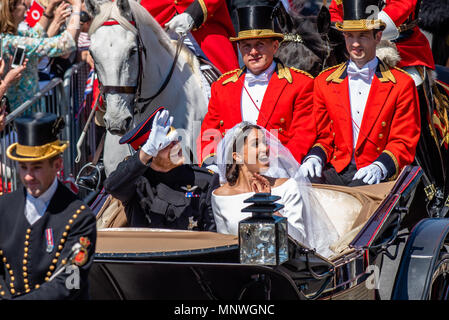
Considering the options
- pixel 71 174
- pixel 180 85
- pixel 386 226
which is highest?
pixel 180 85

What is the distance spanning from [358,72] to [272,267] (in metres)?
2.23

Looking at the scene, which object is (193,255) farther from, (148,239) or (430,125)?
(430,125)

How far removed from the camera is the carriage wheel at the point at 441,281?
194 inches

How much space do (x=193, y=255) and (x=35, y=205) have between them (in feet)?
2.31

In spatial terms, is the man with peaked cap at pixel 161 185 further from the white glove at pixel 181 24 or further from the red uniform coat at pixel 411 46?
the red uniform coat at pixel 411 46

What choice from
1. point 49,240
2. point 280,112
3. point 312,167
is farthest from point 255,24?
point 49,240

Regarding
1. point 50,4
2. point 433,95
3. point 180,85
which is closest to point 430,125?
point 433,95

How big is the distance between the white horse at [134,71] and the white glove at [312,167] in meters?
1.05

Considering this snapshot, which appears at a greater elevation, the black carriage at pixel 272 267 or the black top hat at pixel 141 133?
the black top hat at pixel 141 133

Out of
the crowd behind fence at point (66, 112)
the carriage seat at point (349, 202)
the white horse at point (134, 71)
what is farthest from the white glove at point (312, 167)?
the crowd behind fence at point (66, 112)

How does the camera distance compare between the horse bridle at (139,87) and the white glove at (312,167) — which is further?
the horse bridle at (139,87)

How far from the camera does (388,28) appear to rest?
20.4ft

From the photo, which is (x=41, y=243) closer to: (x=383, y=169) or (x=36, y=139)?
(x=36, y=139)

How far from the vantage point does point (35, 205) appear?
3832 mm
